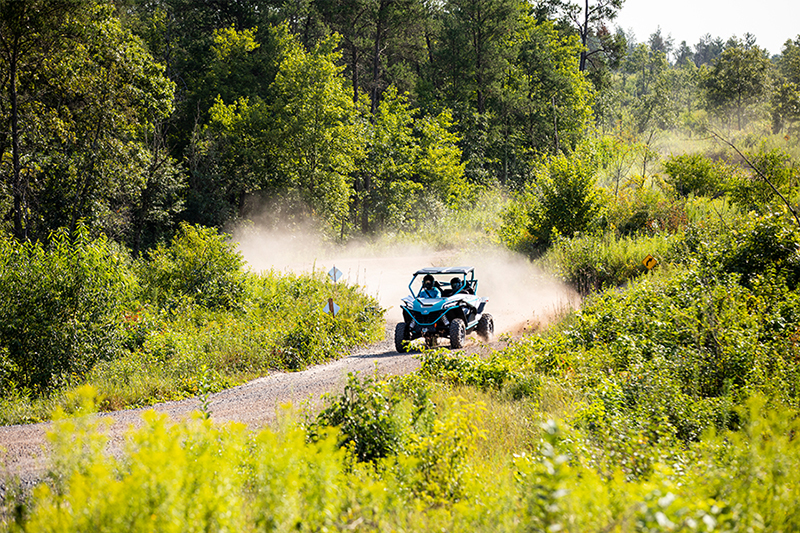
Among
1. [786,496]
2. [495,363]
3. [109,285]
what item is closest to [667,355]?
[495,363]

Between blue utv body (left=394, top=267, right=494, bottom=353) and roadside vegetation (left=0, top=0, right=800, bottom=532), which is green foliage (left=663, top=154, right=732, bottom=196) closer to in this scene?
roadside vegetation (left=0, top=0, right=800, bottom=532)

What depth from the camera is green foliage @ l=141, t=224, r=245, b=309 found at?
671 inches

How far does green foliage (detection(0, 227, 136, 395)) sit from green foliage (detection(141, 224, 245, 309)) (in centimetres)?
488

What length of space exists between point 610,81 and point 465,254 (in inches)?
1540

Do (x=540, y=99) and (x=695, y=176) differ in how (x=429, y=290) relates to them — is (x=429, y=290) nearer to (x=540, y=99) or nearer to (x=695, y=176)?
(x=695, y=176)

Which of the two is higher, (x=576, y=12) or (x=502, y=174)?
(x=576, y=12)

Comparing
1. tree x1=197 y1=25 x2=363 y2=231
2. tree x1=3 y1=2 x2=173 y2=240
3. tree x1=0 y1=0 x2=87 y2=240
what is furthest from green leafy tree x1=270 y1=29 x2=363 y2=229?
tree x1=0 y1=0 x2=87 y2=240

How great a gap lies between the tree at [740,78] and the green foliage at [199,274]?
5061 cm

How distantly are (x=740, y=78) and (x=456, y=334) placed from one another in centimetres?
5203

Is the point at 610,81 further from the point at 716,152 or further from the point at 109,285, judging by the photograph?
the point at 109,285

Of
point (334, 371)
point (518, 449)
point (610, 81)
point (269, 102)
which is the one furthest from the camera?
point (610, 81)

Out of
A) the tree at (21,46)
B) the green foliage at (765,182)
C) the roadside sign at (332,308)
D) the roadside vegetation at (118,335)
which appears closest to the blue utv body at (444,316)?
the roadside vegetation at (118,335)

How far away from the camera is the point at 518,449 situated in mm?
5816

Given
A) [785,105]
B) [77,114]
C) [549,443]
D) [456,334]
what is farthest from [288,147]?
[785,105]
